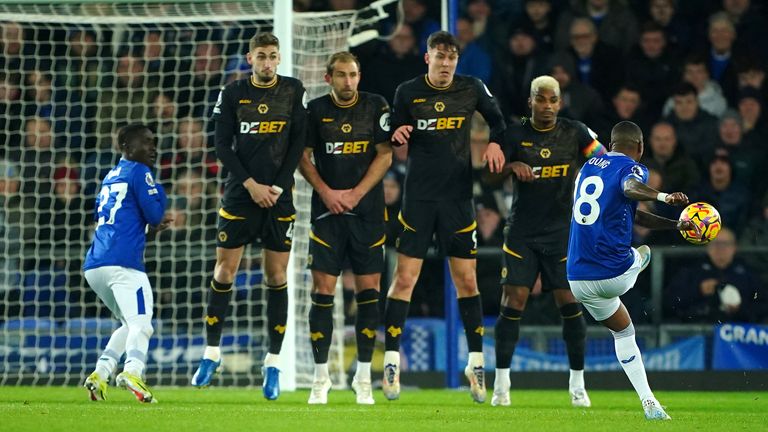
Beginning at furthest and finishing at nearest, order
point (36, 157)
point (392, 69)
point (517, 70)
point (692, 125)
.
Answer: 1. point (517, 70)
2. point (392, 69)
3. point (692, 125)
4. point (36, 157)

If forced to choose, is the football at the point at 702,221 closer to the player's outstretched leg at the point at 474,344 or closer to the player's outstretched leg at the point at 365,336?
the player's outstretched leg at the point at 474,344

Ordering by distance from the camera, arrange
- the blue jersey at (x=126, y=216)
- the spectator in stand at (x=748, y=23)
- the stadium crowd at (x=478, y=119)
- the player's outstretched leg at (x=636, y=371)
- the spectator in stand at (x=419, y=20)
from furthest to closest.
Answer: the spectator in stand at (x=419, y=20), the spectator in stand at (x=748, y=23), the stadium crowd at (x=478, y=119), the blue jersey at (x=126, y=216), the player's outstretched leg at (x=636, y=371)

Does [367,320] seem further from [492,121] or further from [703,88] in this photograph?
[703,88]

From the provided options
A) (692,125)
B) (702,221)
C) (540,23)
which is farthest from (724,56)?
(702,221)

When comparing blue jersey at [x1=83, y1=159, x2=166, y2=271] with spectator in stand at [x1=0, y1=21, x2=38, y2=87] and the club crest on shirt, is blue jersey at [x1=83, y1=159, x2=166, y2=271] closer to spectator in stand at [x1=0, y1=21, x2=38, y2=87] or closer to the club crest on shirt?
the club crest on shirt

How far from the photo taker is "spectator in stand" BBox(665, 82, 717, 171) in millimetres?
11992

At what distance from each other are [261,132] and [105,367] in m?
1.79

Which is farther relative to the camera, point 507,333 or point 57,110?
point 57,110

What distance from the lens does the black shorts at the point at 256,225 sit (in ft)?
26.9

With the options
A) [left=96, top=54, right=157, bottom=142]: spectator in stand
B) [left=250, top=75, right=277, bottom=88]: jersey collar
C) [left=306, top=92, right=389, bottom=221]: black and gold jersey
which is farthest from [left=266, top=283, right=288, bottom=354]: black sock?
[left=96, top=54, right=157, bottom=142]: spectator in stand

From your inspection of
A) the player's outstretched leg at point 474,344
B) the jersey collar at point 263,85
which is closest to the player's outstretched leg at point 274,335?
the player's outstretched leg at point 474,344

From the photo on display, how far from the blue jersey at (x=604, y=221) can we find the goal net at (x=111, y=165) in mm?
3512

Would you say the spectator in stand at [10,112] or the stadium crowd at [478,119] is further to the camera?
the spectator in stand at [10,112]

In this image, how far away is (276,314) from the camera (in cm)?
841
